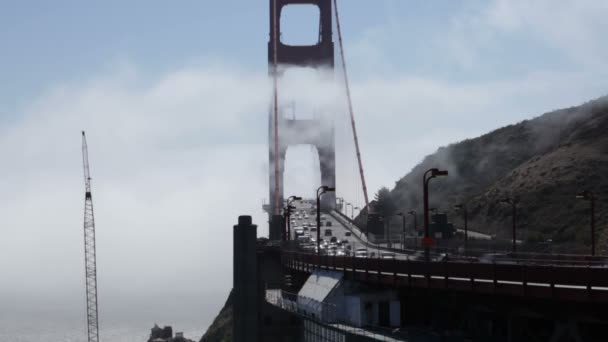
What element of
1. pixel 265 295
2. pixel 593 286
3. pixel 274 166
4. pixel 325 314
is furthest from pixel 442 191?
pixel 593 286

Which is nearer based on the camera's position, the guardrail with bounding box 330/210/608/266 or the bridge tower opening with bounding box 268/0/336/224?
the guardrail with bounding box 330/210/608/266

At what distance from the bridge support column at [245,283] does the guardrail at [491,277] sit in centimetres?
1374

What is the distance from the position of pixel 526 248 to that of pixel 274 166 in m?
76.5

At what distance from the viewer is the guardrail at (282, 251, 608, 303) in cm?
3388

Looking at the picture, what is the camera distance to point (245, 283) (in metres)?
69.9

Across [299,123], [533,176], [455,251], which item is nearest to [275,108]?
[299,123]

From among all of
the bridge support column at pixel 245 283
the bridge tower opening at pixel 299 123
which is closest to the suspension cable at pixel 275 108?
the bridge tower opening at pixel 299 123

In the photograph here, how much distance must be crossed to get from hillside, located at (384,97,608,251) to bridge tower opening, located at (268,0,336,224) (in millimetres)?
18876

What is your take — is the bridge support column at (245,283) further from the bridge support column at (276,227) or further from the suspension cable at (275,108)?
the suspension cable at (275,108)

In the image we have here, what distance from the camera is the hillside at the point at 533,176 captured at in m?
108

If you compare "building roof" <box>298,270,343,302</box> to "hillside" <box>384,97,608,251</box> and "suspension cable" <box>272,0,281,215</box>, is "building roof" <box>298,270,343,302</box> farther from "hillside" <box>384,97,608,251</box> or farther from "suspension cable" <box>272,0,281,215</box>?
"suspension cable" <box>272,0,281,215</box>

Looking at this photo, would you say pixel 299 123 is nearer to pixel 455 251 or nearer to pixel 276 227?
pixel 276 227

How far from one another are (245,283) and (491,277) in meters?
32.0

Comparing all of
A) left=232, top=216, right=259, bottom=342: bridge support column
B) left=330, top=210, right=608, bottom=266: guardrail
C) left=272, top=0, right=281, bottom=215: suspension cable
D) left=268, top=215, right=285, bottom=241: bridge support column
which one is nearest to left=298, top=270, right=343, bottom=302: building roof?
left=330, top=210, right=608, bottom=266: guardrail
